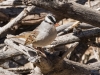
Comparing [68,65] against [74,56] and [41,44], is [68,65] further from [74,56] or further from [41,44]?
[74,56]

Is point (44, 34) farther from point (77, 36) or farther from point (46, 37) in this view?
point (77, 36)

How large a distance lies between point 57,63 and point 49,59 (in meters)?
0.08

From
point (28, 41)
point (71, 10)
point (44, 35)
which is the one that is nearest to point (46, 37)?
point (44, 35)

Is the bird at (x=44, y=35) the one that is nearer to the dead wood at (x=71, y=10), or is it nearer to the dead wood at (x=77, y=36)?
the dead wood at (x=77, y=36)

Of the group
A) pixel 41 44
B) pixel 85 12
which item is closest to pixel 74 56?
Answer: pixel 41 44

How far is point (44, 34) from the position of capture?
10.2 ft

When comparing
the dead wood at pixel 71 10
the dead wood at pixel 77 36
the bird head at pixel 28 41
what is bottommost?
the dead wood at pixel 77 36

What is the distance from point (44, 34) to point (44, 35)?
0.05ft

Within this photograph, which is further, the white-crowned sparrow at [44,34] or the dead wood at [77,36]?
the dead wood at [77,36]

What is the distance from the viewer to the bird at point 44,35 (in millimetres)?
3012

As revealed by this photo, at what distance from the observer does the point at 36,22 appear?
3.99m

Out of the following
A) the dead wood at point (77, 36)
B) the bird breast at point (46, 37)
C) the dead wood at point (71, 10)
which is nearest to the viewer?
the dead wood at point (71, 10)

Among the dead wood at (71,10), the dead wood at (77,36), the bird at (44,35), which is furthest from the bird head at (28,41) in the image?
the dead wood at (71,10)

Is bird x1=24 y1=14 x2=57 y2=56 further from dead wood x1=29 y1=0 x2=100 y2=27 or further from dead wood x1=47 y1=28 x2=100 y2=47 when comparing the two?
dead wood x1=29 y1=0 x2=100 y2=27
